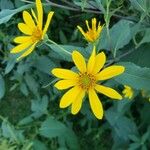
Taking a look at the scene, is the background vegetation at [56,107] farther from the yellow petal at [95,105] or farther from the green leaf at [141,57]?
the yellow petal at [95,105]

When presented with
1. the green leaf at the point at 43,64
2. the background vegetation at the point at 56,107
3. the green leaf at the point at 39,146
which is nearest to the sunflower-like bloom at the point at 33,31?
the background vegetation at the point at 56,107

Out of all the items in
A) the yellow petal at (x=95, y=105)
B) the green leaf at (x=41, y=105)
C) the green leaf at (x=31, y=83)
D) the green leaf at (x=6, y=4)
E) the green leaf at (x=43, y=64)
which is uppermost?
the yellow petal at (x=95, y=105)

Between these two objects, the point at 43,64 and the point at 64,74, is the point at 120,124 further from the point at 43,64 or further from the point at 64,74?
the point at 64,74

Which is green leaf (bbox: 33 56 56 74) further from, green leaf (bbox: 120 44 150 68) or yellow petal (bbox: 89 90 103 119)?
yellow petal (bbox: 89 90 103 119)

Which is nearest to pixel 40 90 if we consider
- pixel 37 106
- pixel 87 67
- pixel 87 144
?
pixel 37 106

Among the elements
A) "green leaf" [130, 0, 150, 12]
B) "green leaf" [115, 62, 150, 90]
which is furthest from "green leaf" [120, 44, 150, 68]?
"green leaf" [115, 62, 150, 90]

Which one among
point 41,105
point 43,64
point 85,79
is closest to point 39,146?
point 41,105

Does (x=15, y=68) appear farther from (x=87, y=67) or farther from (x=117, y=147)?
(x=87, y=67)
